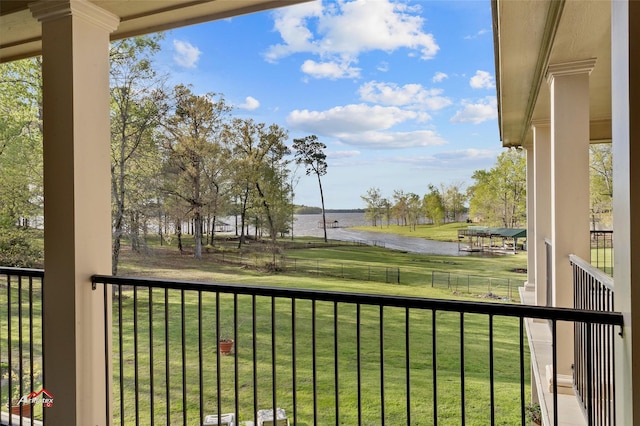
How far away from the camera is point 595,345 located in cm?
206

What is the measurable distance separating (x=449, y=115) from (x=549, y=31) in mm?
5456

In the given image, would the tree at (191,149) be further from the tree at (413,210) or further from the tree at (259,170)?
the tree at (413,210)

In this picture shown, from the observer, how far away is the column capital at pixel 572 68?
8.88 ft

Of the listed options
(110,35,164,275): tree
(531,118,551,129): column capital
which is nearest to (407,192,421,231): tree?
(531,118,551,129): column capital

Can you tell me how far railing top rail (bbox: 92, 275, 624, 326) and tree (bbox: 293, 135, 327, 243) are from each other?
4.65m

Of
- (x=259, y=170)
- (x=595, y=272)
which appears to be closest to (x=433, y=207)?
(x=259, y=170)

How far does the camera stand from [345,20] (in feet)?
23.1

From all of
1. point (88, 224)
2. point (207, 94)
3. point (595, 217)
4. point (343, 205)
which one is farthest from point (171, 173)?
point (595, 217)

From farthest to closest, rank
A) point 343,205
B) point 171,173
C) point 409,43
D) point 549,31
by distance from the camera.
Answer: point 409,43, point 343,205, point 171,173, point 549,31

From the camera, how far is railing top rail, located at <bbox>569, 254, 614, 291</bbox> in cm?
182

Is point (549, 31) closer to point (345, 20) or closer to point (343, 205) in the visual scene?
point (343, 205)

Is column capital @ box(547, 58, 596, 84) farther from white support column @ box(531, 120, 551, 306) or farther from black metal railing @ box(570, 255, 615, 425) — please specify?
white support column @ box(531, 120, 551, 306)

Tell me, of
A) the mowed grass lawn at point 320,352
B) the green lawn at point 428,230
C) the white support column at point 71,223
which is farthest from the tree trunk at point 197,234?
the white support column at point 71,223

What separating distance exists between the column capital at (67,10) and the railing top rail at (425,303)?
1.39 metres
